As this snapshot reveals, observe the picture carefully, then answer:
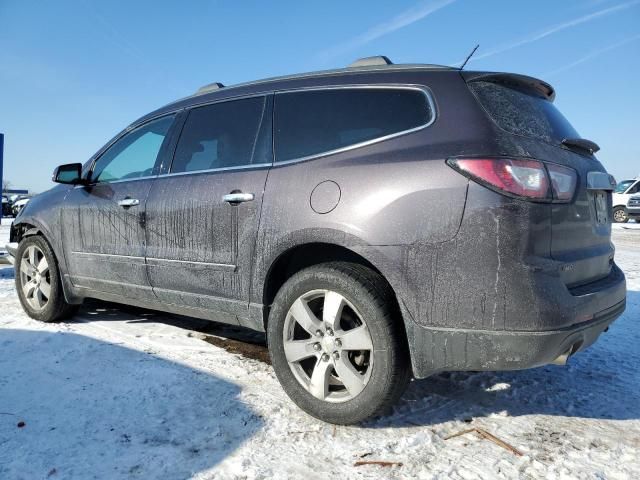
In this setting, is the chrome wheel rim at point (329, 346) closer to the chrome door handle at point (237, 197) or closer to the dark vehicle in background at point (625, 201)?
the chrome door handle at point (237, 197)

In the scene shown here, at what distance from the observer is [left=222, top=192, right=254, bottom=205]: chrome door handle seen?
2.75 m

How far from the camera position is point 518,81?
2488 millimetres

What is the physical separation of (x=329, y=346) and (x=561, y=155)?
144cm

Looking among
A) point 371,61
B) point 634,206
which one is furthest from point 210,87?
point 634,206

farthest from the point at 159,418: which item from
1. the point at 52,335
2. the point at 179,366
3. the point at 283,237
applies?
the point at 52,335

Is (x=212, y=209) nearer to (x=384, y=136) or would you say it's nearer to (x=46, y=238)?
(x=384, y=136)

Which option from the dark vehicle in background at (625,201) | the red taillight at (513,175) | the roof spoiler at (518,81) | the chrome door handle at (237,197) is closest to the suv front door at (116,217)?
the chrome door handle at (237,197)

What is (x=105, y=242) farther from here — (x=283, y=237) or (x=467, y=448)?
(x=467, y=448)

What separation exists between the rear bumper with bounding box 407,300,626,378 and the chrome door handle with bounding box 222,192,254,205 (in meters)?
1.21

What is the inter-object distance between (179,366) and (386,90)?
6.91ft

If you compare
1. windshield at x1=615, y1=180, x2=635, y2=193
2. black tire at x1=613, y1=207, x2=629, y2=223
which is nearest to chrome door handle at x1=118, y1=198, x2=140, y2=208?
black tire at x1=613, y1=207, x2=629, y2=223

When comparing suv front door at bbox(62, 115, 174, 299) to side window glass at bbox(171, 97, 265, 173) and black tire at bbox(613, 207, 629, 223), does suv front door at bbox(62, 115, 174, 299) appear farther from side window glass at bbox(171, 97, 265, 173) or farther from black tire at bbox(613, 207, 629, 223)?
black tire at bbox(613, 207, 629, 223)

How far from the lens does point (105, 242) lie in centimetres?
371

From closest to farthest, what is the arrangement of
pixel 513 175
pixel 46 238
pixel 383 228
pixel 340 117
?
pixel 513 175, pixel 383 228, pixel 340 117, pixel 46 238
